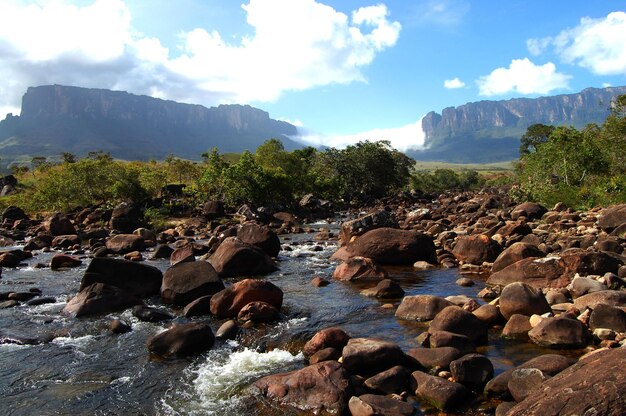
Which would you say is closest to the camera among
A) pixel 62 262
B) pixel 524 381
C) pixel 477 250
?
pixel 524 381

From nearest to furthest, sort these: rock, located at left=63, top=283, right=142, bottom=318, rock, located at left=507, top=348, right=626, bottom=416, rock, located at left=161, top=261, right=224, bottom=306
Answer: rock, located at left=507, top=348, right=626, bottom=416, rock, located at left=63, top=283, right=142, bottom=318, rock, located at left=161, top=261, right=224, bottom=306

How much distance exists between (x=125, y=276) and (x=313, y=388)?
11.2 metres

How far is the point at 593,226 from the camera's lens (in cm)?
2634

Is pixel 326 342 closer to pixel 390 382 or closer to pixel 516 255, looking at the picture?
pixel 390 382

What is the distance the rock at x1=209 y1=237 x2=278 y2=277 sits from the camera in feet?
69.5

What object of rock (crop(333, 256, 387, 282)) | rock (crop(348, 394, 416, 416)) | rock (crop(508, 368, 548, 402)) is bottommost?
rock (crop(333, 256, 387, 282))

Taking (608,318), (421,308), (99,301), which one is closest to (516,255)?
(421,308)

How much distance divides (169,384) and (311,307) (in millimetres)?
6508

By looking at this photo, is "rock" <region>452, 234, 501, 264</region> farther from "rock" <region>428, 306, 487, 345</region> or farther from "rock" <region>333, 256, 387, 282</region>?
"rock" <region>428, 306, 487, 345</region>

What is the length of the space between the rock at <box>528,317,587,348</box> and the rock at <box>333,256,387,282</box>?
27.1ft

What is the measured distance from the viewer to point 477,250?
72.1ft

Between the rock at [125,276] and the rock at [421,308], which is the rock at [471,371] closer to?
the rock at [421,308]

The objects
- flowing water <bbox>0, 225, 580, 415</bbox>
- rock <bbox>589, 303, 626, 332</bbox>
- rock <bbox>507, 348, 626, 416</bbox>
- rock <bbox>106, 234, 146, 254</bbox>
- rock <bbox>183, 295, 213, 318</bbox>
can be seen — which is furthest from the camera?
rock <bbox>106, 234, 146, 254</bbox>

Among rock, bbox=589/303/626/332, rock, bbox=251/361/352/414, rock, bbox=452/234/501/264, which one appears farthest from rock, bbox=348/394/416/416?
rock, bbox=452/234/501/264
